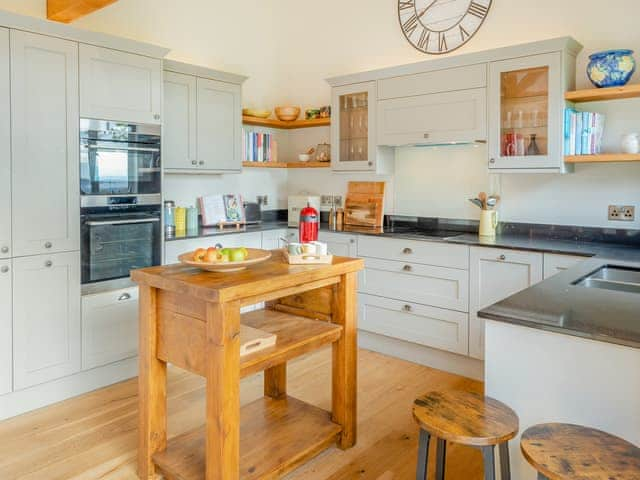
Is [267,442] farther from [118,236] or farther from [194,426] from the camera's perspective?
[118,236]

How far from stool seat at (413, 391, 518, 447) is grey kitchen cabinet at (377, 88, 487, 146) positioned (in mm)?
2226

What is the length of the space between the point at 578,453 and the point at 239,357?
3.70 ft

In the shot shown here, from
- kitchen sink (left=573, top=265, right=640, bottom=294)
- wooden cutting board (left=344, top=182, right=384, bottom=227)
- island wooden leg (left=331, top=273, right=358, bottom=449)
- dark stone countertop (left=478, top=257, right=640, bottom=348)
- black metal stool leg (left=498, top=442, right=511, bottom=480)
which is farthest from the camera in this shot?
wooden cutting board (left=344, top=182, right=384, bottom=227)

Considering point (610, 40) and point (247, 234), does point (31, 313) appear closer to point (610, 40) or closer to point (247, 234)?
point (247, 234)

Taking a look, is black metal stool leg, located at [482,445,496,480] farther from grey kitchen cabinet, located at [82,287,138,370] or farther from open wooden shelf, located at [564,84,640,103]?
grey kitchen cabinet, located at [82,287,138,370]

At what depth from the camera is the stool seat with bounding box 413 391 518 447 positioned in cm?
141

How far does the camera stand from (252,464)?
212 centimetres

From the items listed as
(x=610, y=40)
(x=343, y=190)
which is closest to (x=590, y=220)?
(x=610, y=40)

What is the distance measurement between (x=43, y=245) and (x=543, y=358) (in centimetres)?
258

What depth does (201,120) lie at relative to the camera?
3.91 meters

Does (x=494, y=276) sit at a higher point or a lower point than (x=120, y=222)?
lower

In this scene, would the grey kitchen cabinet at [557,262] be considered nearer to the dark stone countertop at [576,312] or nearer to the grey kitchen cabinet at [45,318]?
the dark stone countertop at [576,312]

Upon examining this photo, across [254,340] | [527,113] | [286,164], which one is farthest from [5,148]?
[527,113]

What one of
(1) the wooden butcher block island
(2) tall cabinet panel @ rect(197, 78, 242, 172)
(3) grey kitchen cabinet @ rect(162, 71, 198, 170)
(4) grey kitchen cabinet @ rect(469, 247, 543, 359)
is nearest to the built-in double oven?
(3) grey kitchen cabinet @ rect(162, 71, 198, 170)
